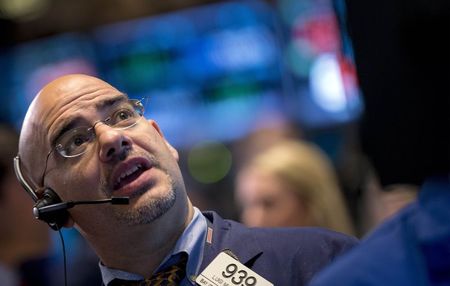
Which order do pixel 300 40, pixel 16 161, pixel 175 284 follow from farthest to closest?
pixel 300 40
pixel 16 161
pixel 175 284

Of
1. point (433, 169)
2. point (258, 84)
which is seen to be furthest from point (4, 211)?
point (258, 84)

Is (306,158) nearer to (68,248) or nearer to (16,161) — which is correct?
(16,161)

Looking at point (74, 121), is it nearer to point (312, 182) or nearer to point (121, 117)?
point (121, 117)

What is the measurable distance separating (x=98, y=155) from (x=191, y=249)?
0.38 meters

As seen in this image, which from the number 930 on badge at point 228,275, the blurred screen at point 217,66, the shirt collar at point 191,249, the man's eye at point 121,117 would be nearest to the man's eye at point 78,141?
the man's eye at point 121,117

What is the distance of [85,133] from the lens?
260 centimetres

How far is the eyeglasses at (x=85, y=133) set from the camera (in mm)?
2590

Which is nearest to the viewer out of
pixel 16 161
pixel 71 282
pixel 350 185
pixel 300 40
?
pixel 16 161

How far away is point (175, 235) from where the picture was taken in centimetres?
248

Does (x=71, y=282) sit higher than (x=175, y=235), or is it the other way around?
(x=175, y=235)

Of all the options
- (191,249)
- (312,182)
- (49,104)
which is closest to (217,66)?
(312,182)

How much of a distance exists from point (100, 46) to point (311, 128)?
6.08ft

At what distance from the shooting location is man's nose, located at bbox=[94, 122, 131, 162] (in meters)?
2.47

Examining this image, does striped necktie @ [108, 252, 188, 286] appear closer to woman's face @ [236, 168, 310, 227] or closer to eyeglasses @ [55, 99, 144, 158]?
eyeglasses @ [55, 99, 144, 158]
